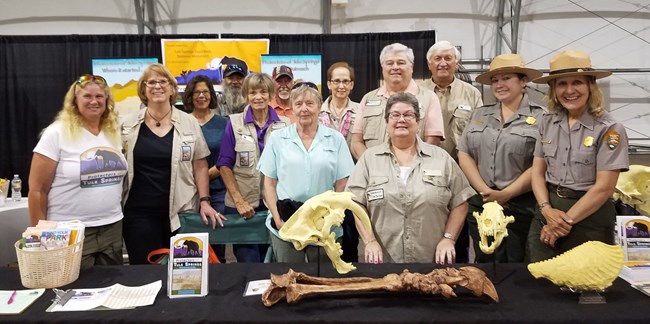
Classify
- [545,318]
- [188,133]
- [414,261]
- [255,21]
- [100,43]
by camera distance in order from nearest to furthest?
[545,318], [414,261], [188,133], [100,43], [255,21]

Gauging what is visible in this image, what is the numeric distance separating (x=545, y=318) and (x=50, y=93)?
684 centimetres

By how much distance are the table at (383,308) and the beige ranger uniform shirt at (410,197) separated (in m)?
0.49

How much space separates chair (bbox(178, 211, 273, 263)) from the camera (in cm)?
273

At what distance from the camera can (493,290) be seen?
5.35 ft

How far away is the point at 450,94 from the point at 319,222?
194cm

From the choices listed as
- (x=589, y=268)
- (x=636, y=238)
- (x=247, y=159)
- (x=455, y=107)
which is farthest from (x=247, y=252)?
(x=636, y=238)

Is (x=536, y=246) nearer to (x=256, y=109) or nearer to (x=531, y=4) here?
(x=256, y=109)

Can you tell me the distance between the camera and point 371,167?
7.40 ft

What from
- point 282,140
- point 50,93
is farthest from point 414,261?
point 50,93

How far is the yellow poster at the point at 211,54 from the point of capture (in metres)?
5.84

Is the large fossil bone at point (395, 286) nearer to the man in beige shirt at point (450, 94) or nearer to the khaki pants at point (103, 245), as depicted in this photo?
the khaki pants at point (103, 245)

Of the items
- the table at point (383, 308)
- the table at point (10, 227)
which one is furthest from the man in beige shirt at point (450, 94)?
the table at point (10, 227)

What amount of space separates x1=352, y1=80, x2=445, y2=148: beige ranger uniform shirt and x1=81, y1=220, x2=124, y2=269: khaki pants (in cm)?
161

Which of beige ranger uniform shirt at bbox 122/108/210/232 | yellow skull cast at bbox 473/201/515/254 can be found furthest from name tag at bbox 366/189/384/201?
beige ranger uniform shirt at bbox 122/108/210/232
